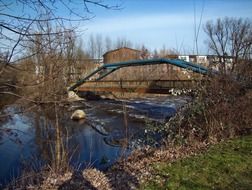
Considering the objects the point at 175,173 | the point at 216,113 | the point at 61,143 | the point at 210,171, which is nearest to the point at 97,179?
the point at 175,173

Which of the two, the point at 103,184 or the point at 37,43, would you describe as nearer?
the point at 37,43

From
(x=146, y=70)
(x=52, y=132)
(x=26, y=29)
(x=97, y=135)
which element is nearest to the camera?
(x=26, y=29)

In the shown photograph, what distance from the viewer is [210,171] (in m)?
5.45

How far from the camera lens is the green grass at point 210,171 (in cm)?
485

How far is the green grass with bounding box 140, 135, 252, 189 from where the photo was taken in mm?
4852

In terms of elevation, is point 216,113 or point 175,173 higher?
point 216,113

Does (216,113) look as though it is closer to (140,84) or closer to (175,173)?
(175,173)

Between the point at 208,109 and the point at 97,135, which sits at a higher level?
the point at 208,109

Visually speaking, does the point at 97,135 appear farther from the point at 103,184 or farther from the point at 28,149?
the point at 103,184

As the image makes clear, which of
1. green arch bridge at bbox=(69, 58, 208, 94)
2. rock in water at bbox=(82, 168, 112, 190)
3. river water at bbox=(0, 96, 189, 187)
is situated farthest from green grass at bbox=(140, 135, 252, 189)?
green arch bridge at bbox=(69, 58, 208, 94)

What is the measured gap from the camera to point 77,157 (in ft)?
34.1

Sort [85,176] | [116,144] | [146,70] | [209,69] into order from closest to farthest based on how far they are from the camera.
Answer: [85,176] < [209,69] < [116,144] < [146,70]

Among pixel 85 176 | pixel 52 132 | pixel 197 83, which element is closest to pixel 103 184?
pixel 85 176

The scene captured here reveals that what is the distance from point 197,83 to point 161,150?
9.39 ft
